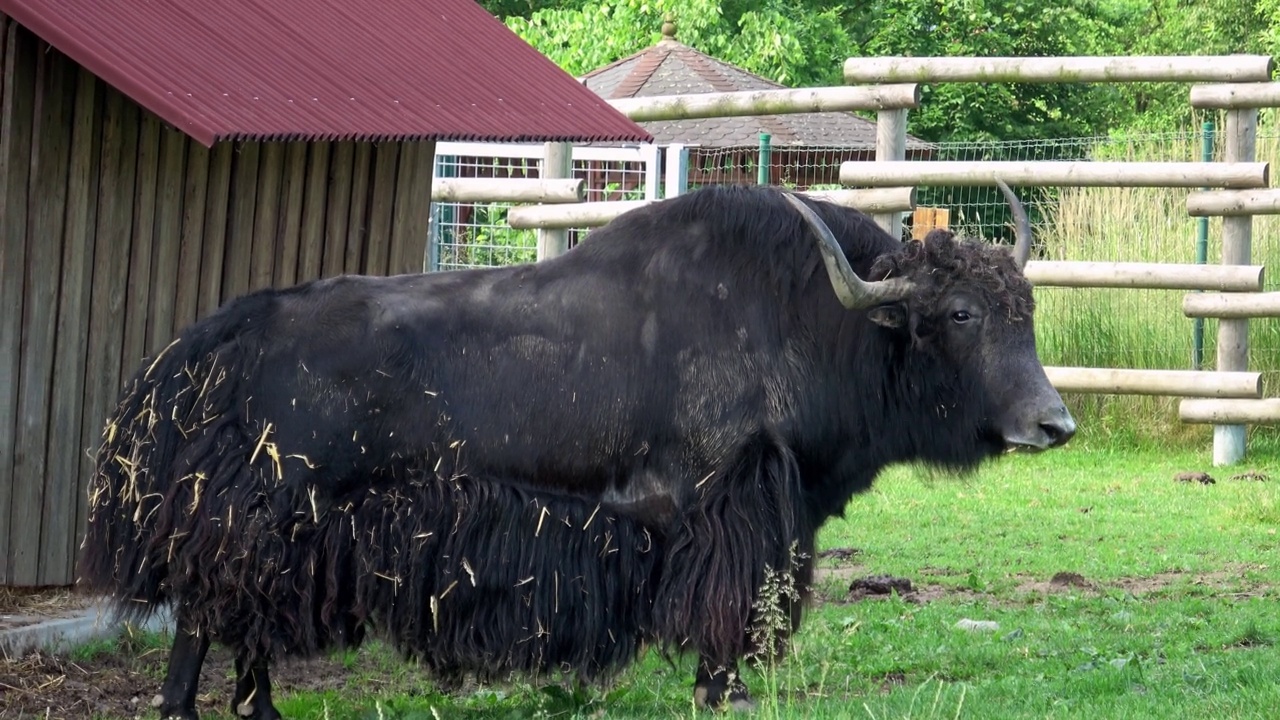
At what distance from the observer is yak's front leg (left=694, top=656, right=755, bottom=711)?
20.3 feet

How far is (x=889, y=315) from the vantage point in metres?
6.33

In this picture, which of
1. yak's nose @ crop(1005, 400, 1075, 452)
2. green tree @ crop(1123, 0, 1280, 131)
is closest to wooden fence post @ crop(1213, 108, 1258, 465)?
yak's nose @ crop(1005, 400, 1075, 452)

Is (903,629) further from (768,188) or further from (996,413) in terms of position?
(768,188)

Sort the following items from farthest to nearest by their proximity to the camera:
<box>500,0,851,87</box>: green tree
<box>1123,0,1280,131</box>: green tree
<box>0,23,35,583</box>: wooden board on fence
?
<box>1123,0,1280,131</box>: green tree < <box>500,0,851,87</box>: green tree < <box>0,23,35,583</box>: wooden board on fence

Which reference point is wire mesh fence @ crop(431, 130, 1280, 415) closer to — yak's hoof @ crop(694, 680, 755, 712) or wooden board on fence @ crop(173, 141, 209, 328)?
wooden board on fence @ crop(173, 141, 209, 328)

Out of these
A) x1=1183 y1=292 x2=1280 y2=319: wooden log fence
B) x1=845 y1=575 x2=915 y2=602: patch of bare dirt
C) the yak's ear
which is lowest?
x1=845 y1=575 x2=915 y2=602: patch of bare dirt

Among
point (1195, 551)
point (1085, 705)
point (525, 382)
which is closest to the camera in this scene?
point (1085, 705)

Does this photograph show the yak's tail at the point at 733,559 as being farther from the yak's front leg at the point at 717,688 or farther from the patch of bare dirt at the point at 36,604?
the patch of bare dirt at the point at 36,604

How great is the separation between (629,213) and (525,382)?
0.89 m

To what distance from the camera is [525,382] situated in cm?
626

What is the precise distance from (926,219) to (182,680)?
8.34 metres

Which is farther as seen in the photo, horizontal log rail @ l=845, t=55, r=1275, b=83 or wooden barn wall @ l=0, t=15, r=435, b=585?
horizontal log rail @ l=845, t=55, r=1275, b=83

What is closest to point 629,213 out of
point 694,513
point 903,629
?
point 694,513

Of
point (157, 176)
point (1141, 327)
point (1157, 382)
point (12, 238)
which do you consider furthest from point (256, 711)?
point (1141, 327)
